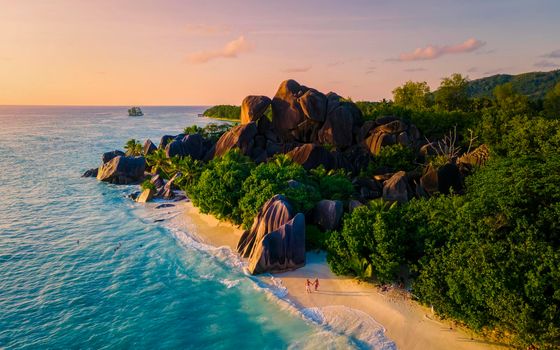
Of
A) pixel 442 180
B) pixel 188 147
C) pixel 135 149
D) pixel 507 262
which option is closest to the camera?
pixel 507 262

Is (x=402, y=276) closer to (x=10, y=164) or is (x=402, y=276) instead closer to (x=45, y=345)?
(x=45, y=345)

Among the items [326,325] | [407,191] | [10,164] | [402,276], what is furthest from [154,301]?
[10,164]

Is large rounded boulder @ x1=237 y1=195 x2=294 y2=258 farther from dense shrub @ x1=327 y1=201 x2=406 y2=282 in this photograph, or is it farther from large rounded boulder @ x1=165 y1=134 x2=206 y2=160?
large rounded boulder @ x1=165 y1=134 x2=206 y2=160

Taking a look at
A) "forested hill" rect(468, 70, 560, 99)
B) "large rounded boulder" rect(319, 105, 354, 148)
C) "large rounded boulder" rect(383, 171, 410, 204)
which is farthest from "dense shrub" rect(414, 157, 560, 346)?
"forested hill" rect(468, 70, 560, 99)

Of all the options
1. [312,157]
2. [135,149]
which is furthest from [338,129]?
[135,149]

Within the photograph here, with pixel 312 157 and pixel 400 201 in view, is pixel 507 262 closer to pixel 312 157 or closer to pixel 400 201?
pixel 400 201

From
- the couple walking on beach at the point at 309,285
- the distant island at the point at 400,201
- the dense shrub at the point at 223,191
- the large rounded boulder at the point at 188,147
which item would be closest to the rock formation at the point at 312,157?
the distant island at the point at 400,201
